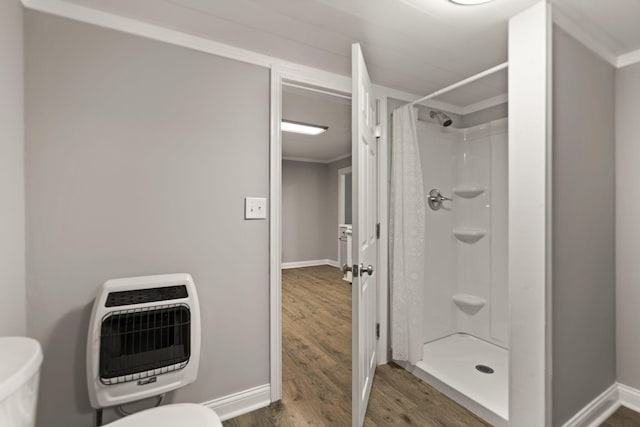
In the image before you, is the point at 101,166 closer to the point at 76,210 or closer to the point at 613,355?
the point at 76,210

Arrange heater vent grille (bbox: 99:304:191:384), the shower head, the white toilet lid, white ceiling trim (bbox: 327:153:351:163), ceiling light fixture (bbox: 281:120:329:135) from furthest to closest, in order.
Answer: white ceiling trim (bbox: 327:153:351:163) → ceiling light fixture (bbox: 281:120:329:135) → the shower head → heater vent grille (bbox: 99:304:191:384) → the white toilet lid

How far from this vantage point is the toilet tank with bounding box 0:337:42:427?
63 centimetres

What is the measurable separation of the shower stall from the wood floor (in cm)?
17

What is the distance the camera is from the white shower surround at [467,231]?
8.11 ft

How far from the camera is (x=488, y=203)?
8.39ft

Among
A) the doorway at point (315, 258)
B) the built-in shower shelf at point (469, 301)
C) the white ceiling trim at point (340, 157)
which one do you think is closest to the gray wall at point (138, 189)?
the doorway at point (315, 258)

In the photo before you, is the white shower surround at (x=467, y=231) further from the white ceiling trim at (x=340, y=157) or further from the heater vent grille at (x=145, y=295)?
the white ceiling trim at (x=340, y=157)

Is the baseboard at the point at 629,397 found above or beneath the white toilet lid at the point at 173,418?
beneath

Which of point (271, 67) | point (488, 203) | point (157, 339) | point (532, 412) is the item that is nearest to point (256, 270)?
point (157, 339)

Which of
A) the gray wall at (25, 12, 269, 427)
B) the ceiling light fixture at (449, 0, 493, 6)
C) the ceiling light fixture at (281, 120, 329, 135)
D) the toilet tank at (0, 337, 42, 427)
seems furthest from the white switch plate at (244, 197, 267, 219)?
the ceiling light fixture at (281, 120, 329, 135)

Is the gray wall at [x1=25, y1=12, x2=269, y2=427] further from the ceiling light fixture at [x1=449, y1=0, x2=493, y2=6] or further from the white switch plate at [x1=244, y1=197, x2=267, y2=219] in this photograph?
the ceiling light fixture at [x1=449, y1=0, x2=493, y2=6]

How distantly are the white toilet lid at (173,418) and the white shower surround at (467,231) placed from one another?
2008mm

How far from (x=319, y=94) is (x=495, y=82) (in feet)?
4.20

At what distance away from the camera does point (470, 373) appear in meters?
2.06
